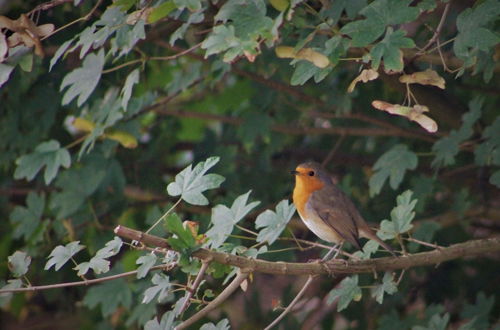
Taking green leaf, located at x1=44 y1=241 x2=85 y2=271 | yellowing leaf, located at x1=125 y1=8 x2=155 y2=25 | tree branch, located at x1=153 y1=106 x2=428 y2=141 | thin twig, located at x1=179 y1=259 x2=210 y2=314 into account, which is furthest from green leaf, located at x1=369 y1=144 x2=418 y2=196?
green leaf, located at x1=44 y1=241 x2=85 y2=271

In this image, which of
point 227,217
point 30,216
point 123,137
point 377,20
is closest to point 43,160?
point 123,137

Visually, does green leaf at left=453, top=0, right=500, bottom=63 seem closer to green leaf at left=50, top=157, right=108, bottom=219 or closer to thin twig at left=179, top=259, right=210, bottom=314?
thin twig at left=179, top=259, right=210, bottom=314

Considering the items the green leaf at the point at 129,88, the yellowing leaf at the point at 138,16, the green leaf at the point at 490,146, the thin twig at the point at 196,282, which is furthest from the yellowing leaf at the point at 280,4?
the green leaf at the point at 490,146

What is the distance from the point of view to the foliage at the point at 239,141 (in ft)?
8.85

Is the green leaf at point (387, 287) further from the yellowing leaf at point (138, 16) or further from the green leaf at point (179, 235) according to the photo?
the yellowing leaf at point (138, 16)

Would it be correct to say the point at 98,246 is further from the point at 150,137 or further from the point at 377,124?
the point at 377,124

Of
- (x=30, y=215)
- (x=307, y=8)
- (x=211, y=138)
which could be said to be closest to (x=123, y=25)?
(x=307, y=8)

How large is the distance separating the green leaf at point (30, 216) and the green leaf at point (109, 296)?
0.46 m

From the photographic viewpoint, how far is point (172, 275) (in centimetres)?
420

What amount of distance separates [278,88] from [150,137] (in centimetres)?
99

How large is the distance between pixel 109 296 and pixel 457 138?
195 cm

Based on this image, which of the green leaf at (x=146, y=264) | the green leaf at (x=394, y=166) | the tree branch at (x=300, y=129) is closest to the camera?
the green leaf at (x=146, y=264)

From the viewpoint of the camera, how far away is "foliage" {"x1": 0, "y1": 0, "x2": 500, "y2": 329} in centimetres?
270

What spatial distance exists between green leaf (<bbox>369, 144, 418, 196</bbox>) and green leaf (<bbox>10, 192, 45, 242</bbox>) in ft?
5.56
